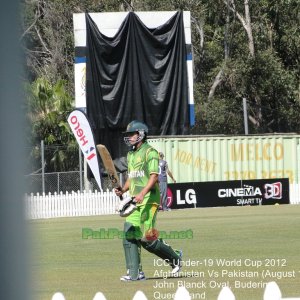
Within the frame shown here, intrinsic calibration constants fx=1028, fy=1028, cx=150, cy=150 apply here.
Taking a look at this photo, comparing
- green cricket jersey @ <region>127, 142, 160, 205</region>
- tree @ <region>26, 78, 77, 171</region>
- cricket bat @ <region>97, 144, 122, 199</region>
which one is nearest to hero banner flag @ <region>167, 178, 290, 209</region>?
tree @ <region>26, 78, 77, 171</region>

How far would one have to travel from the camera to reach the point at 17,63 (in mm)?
1261

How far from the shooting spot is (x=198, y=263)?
45.6 feet

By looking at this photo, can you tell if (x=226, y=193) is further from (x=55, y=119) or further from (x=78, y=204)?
(x=55, y=119)

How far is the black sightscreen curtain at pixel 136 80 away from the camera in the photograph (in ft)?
135

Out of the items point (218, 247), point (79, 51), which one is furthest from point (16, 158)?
point (79, 51)

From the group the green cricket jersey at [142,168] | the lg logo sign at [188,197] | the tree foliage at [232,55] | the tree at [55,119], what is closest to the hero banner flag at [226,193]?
the lg logo sign at [188,197]

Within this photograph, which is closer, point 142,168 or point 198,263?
point 142,168

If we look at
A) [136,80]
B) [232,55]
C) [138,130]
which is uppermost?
[232,55]

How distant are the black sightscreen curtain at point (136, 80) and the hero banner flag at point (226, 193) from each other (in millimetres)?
6023

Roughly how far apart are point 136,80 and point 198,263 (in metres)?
28.1

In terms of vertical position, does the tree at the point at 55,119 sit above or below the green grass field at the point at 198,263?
above

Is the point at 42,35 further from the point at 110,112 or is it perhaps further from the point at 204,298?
the point at 204,298

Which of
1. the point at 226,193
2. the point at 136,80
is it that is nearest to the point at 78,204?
the point at 226,193

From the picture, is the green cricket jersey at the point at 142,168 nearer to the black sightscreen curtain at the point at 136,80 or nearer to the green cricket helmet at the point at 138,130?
the green cricket helmet at the point at 138,130
